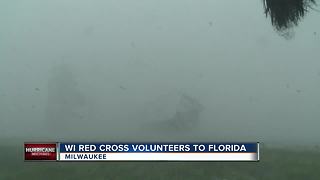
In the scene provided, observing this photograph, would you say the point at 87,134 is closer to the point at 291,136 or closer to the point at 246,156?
the point at 246,156

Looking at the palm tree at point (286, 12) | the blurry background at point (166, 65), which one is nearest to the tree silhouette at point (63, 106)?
the blurry background at point (166, 65)

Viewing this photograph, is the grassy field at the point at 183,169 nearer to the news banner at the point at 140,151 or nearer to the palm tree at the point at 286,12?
the news banner at the point at 140,151

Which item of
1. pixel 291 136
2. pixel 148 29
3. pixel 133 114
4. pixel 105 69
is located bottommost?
pixel 291 136

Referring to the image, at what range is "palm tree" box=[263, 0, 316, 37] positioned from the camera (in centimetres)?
246

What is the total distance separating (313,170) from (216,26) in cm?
136

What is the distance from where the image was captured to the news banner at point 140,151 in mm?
2461

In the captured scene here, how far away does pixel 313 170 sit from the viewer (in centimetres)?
249

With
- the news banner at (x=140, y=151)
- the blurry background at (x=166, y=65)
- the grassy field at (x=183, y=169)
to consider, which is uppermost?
the blurry background at (x=166, y=65)

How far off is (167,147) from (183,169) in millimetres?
222

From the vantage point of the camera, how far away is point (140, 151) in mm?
2469

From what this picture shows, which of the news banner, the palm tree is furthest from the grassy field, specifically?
the palm tree

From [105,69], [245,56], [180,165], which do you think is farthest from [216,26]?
[180,165]

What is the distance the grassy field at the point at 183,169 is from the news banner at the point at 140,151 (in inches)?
1.9

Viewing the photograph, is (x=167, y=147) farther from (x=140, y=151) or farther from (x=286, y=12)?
(x=286, y=12)
